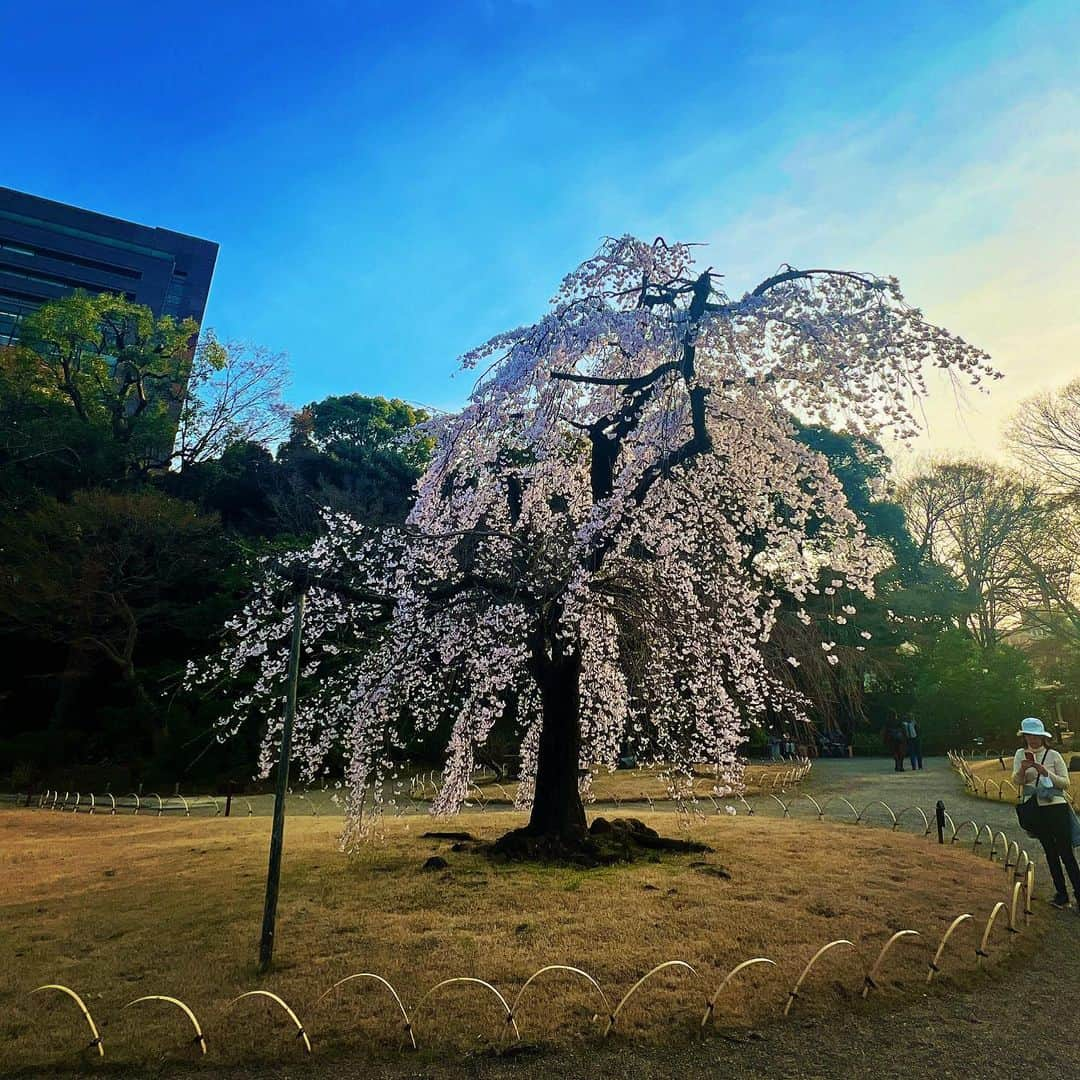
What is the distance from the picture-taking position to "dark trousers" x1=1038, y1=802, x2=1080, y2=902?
5714mm

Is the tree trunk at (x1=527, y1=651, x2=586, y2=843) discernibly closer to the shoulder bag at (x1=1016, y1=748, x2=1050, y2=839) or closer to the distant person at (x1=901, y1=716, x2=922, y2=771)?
the shoulder bag at (x1=1016, y1=748, x2=1050, y2=839)

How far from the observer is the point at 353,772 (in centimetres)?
688

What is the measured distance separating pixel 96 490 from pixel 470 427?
16688 millimetres

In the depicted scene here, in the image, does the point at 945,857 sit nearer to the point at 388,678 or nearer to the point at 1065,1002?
the point at 1065,1002

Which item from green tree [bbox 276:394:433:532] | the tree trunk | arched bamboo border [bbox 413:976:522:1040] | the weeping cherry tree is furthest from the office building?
arched bamboo border [bbox 413:976:522:1040]

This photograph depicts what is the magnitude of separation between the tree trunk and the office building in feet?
124

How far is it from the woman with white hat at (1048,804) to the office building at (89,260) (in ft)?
137

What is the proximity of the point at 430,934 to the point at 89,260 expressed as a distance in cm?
4768

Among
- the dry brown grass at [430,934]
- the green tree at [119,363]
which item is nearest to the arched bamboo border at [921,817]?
the dry brown grass at [430,934]

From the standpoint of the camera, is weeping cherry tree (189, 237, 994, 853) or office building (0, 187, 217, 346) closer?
weeping cherry tree (189, 237, 994, 853)

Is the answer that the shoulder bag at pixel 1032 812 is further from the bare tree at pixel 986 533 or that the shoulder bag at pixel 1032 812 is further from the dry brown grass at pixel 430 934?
the bare tree at pixel 986 533

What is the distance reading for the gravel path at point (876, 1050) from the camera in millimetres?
3240

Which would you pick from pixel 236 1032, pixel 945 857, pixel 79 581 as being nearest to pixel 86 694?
pixel 79 581

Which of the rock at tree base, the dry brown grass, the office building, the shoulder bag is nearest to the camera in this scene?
the dry brown grass
